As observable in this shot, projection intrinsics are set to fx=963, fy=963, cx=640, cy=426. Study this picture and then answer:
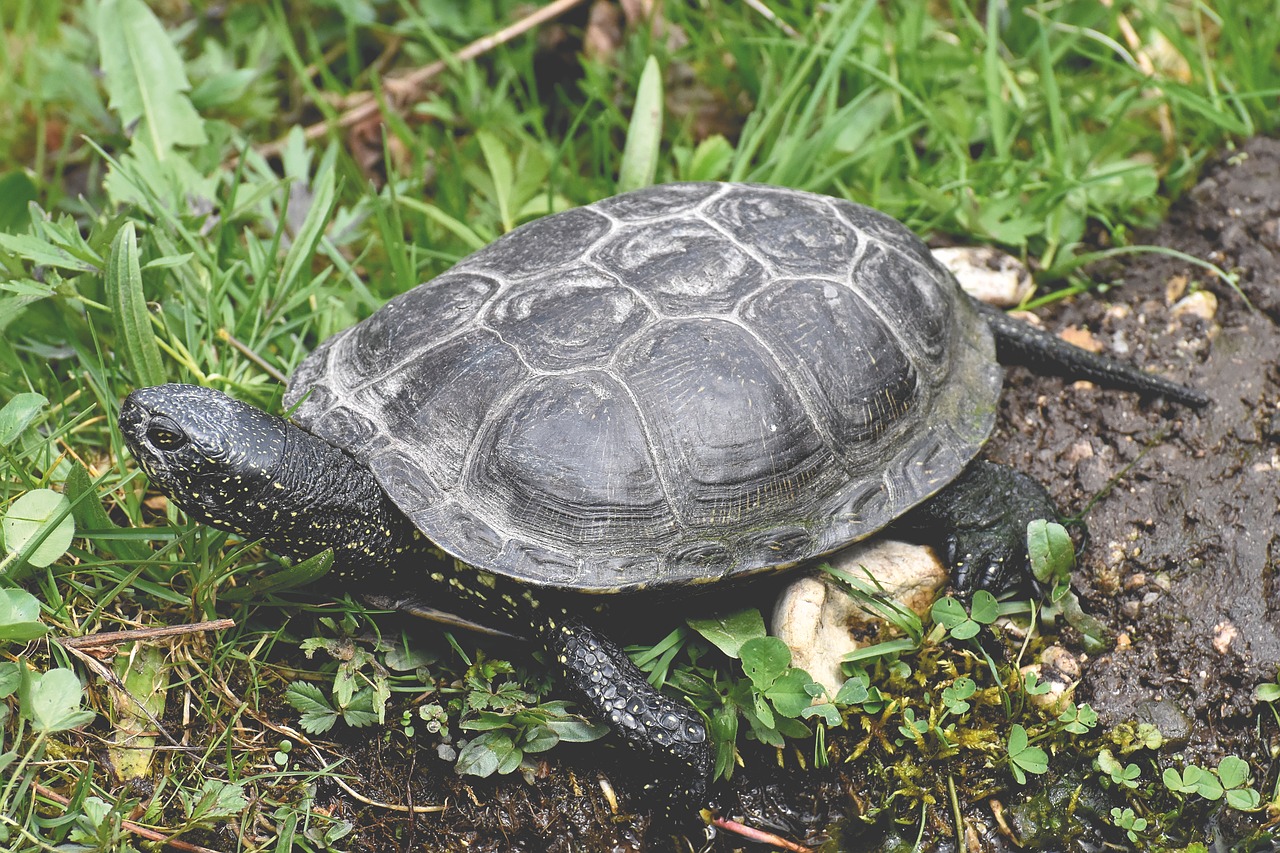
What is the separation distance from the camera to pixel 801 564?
2.46 metres

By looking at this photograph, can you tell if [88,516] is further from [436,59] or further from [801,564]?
[436,59]

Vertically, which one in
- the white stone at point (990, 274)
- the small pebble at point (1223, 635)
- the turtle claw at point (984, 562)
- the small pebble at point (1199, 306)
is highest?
the white stone at point (990, 274)

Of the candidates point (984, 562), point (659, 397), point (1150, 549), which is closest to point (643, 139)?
point (659, 397)

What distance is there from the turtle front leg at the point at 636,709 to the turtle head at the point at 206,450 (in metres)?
0.78

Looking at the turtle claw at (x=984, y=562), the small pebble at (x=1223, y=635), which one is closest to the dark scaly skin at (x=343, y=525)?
the turtle claw at (x=984, y=562)

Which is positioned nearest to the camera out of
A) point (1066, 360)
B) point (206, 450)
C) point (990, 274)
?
point (206, 450)

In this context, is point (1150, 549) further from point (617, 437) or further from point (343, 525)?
point (343, 525)

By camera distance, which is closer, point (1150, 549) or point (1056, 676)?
point (1056, 676)

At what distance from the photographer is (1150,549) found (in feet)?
8.99

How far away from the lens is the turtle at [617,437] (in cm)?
232

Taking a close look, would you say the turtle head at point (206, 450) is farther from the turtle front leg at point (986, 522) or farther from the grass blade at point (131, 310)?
the turtle front leg at point (986, 522)

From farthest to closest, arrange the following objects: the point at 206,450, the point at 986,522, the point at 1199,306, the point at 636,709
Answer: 1. the point at 1199,306
2. the point at 986,522
3. the point at 636,709
4. the point at 206,450

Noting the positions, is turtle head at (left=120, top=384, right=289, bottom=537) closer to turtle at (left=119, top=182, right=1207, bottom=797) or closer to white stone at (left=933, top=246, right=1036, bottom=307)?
turtle at (left=119, top=182, right=1207, bottom=797)

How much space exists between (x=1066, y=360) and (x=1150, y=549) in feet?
2.14
